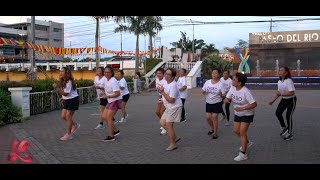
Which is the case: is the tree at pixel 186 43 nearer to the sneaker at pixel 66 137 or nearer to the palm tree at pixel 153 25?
the palm tree at pixel 153 25

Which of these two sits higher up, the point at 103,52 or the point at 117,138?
the point at 103,52

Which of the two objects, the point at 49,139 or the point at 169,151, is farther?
the point at 49,139

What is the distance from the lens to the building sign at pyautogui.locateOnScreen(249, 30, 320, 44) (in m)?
38.2

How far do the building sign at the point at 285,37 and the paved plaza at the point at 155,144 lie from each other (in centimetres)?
2874

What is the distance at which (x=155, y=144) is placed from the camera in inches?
319

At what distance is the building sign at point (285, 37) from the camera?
38.2m

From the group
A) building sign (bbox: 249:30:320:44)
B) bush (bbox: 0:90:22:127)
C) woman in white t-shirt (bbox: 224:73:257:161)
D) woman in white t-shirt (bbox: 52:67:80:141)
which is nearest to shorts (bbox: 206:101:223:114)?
woman in white t-shirt (bbox: 224:73:257:161)

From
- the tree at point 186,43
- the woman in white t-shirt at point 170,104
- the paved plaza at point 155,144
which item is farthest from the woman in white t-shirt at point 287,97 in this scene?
the tree at point 186,43

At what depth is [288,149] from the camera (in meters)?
7.54
